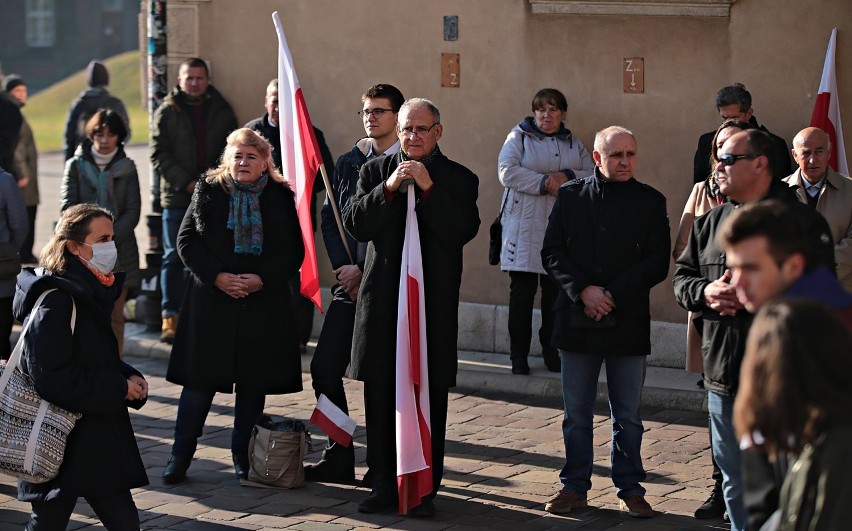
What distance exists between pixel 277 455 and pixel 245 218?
1.24 metres

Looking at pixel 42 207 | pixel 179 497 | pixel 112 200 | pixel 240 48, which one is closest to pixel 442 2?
pixel 240 48

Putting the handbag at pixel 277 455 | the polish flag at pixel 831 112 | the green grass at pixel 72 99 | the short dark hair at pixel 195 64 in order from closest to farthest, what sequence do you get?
the handbag at pixel 277 455
the polish flag at pixel 831 112
the short dark hair at pixel 195 64
the green grass at pixel 72 99

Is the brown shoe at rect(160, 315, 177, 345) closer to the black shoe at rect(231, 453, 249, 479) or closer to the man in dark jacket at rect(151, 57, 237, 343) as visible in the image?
the man in dark jacket at rect(151, 57, 237, 343)

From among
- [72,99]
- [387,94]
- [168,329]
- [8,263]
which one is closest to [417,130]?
[387,94]

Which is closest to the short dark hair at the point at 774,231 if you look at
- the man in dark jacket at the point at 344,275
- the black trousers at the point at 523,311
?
the man in dark jacket at the point at 344,275

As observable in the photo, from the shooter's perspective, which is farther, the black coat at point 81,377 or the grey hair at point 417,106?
the grey hair at point 417,106

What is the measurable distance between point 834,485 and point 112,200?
297 inches

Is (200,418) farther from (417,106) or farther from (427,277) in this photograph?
(417,106)

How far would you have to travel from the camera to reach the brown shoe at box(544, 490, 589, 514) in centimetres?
704

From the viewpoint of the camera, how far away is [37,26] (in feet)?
191

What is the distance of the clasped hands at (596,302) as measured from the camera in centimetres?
689

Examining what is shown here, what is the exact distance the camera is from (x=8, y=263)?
27.0ft

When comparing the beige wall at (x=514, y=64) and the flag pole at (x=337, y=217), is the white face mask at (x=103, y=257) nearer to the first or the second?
the flag pole at (x=337, y=217)

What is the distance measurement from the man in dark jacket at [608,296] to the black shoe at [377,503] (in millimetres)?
774
